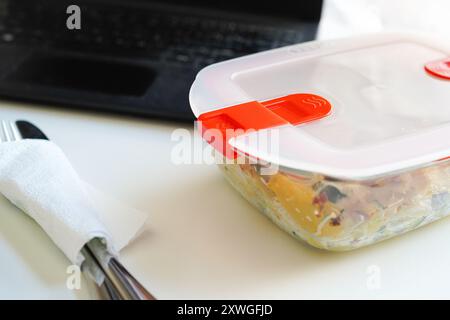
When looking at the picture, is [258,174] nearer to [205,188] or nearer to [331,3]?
[205,188]

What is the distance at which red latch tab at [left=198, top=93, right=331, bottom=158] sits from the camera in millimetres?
454

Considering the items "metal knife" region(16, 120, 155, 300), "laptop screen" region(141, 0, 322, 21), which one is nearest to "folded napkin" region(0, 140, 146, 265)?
"metal knife" region(16, 120, 155, 300)

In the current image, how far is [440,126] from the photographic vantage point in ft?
1.54

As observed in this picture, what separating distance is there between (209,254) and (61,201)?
0.11 metres

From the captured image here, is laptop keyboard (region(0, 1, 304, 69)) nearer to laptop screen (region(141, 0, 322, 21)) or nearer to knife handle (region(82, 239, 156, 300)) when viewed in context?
laptop screen (region(141, 0, 322, 21))

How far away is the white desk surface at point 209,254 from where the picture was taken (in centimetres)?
45

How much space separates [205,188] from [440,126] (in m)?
0.19

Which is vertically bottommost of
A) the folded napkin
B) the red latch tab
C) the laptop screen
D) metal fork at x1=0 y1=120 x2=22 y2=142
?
the folded napkin

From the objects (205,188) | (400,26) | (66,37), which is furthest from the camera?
(400,26)

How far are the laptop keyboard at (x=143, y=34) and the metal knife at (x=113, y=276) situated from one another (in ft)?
1.01

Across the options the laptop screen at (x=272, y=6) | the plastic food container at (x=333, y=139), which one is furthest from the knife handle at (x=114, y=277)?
the laptop screen at (x=272, y=6)
